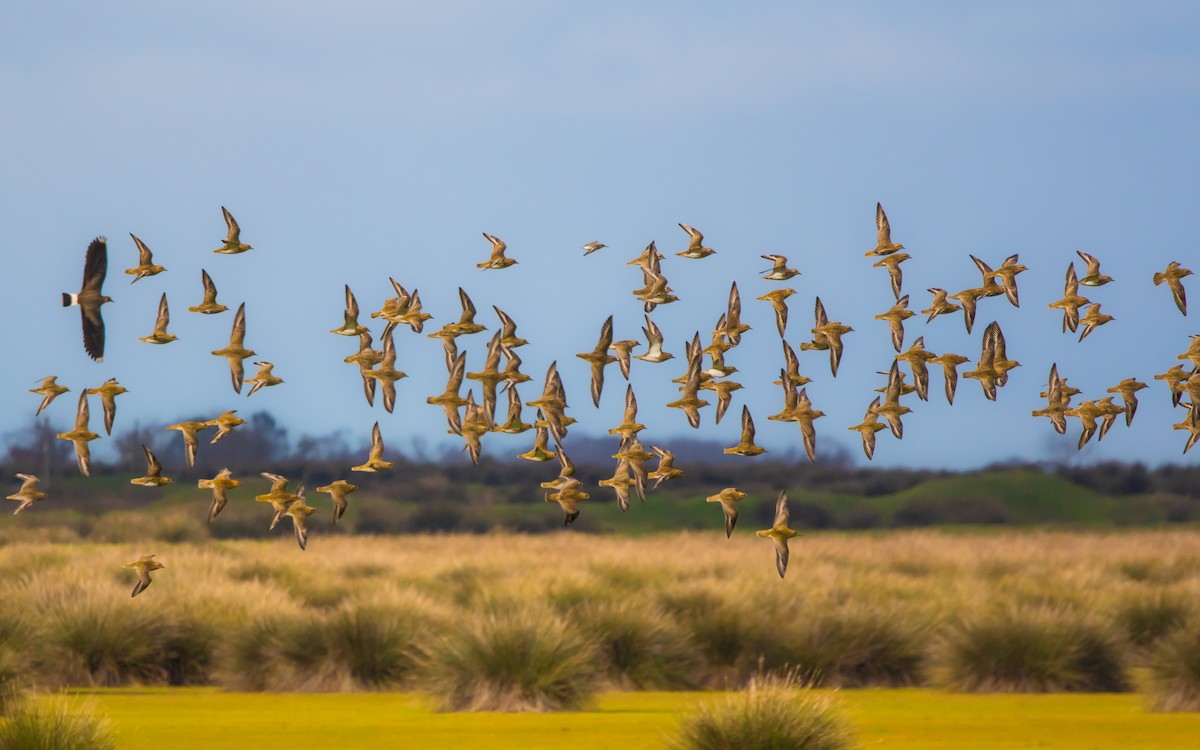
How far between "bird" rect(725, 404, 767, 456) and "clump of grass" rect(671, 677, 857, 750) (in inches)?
319

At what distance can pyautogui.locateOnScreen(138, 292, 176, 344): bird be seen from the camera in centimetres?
1357

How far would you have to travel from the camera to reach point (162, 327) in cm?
1396

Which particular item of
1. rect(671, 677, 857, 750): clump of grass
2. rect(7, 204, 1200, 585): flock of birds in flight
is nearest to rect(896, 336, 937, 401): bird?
rect(7, 204, 1200, 585): flock of birds in flight

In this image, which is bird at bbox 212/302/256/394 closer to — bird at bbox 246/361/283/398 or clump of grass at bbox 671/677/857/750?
bird at bbox 246/361/283/398

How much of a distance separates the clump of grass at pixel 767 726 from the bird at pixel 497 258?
344 inches

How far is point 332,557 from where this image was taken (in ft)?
180

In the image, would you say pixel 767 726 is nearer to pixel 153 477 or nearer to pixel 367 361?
pixel 367 361

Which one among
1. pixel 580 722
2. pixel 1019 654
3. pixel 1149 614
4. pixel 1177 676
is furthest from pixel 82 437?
pixel 1149 614

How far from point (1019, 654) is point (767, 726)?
1340 cm

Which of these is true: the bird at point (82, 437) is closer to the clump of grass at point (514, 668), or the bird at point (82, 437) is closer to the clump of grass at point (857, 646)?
the clump of grass at point (514, 668)

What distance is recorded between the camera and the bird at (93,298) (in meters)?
12.7

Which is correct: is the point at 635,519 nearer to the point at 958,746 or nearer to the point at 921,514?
the point at 921,514

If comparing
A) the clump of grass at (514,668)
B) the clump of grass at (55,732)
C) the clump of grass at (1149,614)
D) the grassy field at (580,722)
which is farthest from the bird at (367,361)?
the clump of grass at (1149,614)

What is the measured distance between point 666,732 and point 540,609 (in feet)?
25.4
